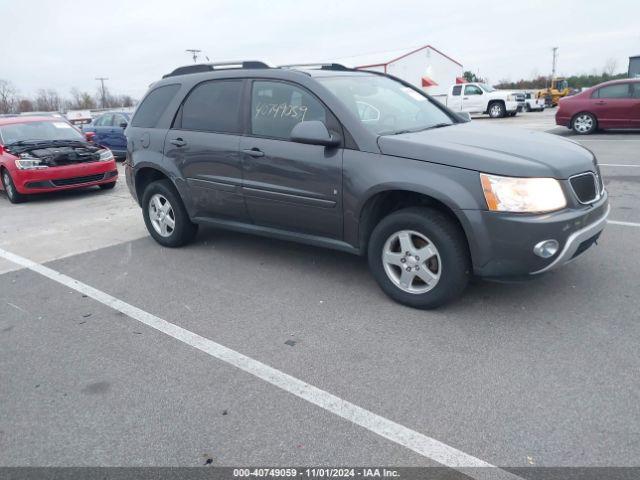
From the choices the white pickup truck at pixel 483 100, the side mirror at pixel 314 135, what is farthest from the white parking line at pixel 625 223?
the white pickup truck at pixel 483 100

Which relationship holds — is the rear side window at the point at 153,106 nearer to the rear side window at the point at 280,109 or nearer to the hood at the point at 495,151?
the rear side window at the point at 280,109

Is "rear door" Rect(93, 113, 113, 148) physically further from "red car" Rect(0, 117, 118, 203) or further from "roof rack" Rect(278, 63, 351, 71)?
"roof rack" Rect(278, 63, 351, 71)

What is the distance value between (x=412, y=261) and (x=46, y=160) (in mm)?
7708

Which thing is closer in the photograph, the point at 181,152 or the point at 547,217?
the point at 547,217

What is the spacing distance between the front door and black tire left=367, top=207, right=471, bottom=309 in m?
0.50

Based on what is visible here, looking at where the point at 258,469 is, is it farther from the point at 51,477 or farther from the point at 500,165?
the point at 500,165

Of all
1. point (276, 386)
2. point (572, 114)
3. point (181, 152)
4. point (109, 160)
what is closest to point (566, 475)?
point (276, 386)

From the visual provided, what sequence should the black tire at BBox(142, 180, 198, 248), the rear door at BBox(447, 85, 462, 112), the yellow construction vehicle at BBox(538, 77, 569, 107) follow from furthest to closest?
the yellow construction vehicle at BBox(538, 77, 569, 107) < the rear door at BBox(447, 85, 462, 112) < the black tire at BBox(142, 180, 198, 248)

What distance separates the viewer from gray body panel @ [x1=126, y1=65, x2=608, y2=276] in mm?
3582

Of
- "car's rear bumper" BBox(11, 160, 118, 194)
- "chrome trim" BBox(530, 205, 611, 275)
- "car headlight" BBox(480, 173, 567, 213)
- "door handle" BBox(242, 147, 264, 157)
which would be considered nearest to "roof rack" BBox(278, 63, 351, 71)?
"door handle" BBox(242, 147, 264, 157)

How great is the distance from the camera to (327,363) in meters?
3.36

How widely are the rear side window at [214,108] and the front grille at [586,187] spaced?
2.87 metres

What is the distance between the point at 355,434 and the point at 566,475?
38.1 inches

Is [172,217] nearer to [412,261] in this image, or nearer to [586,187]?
[412,261]
